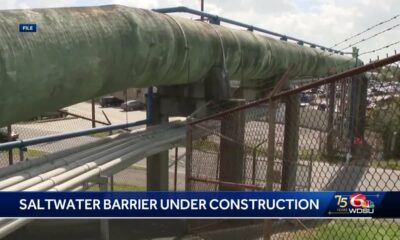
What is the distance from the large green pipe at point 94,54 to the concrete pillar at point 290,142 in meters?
1.70

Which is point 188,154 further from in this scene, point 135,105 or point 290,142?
point 135,105

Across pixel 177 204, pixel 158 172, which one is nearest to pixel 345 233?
pixel 177 204

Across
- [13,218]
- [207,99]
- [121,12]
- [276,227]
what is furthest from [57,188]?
[207,99]

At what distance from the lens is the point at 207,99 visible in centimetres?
851

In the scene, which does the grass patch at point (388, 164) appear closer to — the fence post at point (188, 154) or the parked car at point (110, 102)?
the fence post at point (188, 154)

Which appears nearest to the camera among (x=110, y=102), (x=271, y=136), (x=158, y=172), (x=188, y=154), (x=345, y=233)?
(x=271, y=136)

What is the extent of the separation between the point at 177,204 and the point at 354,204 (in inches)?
62.1

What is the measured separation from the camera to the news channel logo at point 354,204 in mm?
3619

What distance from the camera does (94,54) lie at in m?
5.19

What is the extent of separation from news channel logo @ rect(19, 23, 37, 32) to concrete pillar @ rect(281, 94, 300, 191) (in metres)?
5.57

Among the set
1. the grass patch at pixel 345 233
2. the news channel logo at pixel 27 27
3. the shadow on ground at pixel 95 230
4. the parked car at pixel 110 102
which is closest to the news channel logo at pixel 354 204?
the grass patch at pixel 345 233

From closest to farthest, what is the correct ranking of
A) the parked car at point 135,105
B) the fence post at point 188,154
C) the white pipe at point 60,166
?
the white pipe at point 60,166
the fence post at point 188,154
the parked car at point 135,105

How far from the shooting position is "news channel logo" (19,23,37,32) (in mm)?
4358

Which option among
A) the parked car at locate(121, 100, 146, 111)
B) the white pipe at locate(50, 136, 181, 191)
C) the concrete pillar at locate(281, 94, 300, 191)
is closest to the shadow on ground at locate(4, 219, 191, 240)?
the white pipe at locate(50, 136, 181, 191)
